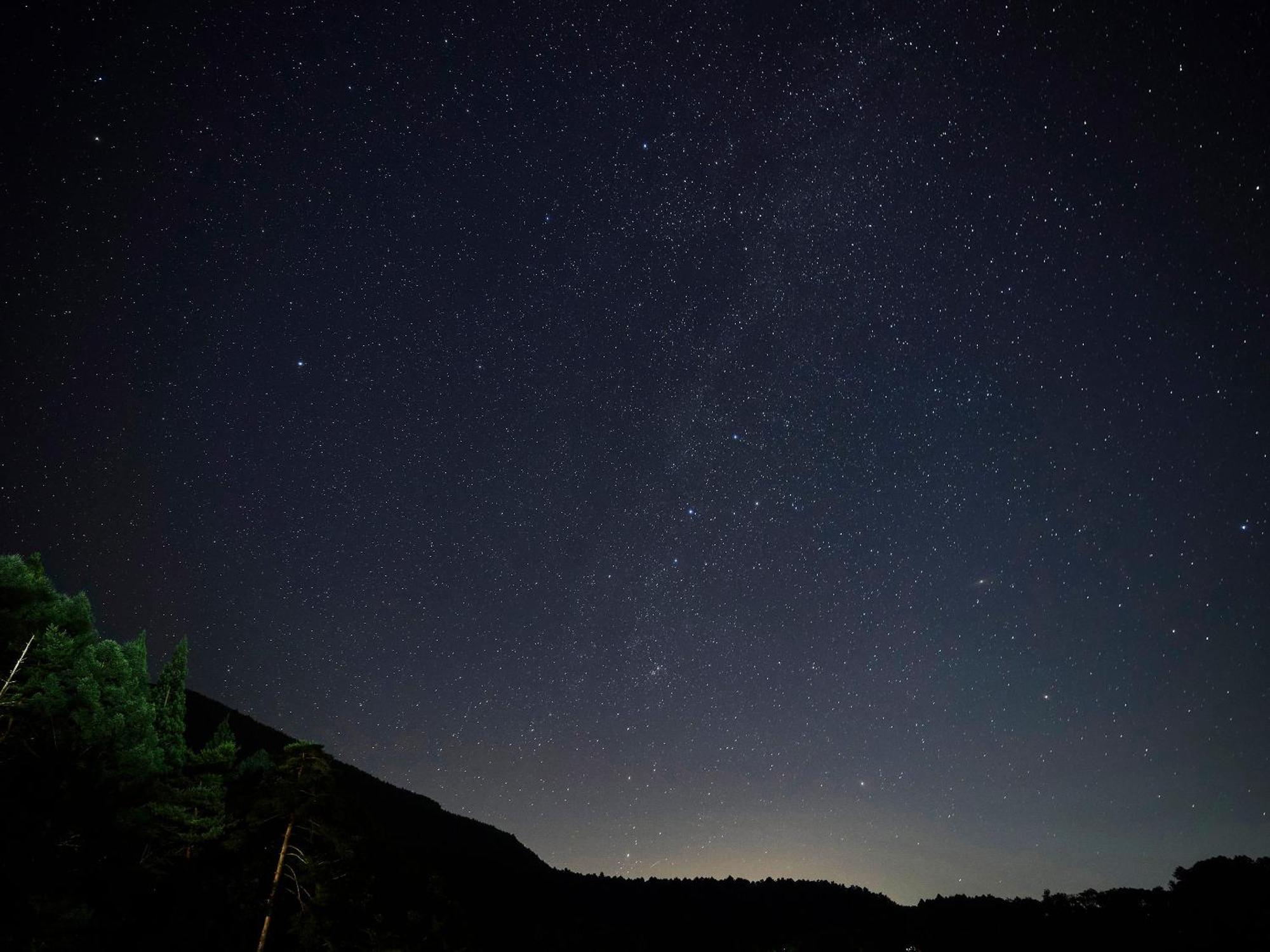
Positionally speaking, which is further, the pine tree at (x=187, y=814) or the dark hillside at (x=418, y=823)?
the dark hillside at (x=418, y=823)

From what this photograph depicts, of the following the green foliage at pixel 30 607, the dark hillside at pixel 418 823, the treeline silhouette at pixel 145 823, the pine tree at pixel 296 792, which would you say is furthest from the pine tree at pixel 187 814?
the dark hillside at pixel 418 823

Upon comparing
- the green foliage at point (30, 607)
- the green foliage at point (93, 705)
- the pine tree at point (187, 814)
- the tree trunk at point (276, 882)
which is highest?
the green foliage at point (30, 607)

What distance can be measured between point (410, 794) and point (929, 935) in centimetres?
6236

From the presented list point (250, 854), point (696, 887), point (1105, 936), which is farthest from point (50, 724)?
point (696, 887)

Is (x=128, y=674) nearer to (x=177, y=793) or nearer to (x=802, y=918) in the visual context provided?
(x=177, y=793)

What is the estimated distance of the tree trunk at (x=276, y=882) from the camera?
15.3 m

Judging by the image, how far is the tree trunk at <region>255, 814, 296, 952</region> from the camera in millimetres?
15312

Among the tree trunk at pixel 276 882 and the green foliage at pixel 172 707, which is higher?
the green foliage at pixel 172 707

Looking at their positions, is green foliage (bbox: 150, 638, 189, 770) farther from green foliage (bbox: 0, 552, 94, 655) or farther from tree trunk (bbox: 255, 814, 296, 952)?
tree trunk (bbox: 255, 814, 296, 952)

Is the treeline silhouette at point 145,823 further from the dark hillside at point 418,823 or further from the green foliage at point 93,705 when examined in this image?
the dark hillside at point 418,823

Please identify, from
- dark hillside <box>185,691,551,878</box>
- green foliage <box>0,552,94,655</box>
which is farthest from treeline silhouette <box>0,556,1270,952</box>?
dark hillside <box>185,691,551,878</box>

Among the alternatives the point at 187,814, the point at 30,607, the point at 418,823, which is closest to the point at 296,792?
the point at 187,814

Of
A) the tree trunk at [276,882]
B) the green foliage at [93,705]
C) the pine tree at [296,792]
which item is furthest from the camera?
the pine tree at [296,792]

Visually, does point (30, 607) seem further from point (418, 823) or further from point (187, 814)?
point (418, 823)
